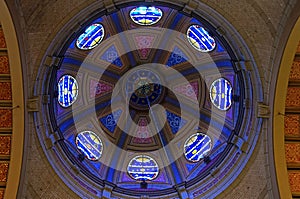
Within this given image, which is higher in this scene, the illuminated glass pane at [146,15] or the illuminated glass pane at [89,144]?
the illuminated glass pane at [146,15]

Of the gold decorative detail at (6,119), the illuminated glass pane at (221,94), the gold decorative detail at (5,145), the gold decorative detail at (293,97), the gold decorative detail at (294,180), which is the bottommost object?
the gold decorative detail at (294,180)

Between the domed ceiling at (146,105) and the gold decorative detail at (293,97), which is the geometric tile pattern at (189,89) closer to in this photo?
the domed ceiling at (146,105)

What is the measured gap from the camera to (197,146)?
703 inches

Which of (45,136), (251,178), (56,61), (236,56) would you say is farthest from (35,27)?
(251,178)

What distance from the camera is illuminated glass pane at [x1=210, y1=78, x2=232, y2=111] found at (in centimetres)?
1708

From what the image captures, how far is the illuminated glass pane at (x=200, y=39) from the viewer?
57.4 ft

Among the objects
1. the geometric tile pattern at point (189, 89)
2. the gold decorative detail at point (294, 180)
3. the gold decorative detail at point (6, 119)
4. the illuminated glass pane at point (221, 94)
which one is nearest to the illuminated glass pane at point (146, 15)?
the geometric tile pattern at point (189, 89)

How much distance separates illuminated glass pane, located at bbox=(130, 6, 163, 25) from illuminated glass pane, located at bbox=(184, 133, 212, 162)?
381cm

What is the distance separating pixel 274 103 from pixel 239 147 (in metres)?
1.82

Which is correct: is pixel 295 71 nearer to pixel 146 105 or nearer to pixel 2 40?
pixel 2 40

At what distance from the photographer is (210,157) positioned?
16.5 m

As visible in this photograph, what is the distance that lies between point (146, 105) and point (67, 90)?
3.20 meters

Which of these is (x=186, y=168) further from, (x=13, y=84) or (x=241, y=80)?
(x=13, y=84)

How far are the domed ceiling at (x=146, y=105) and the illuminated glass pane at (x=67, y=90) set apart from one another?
0.03m
